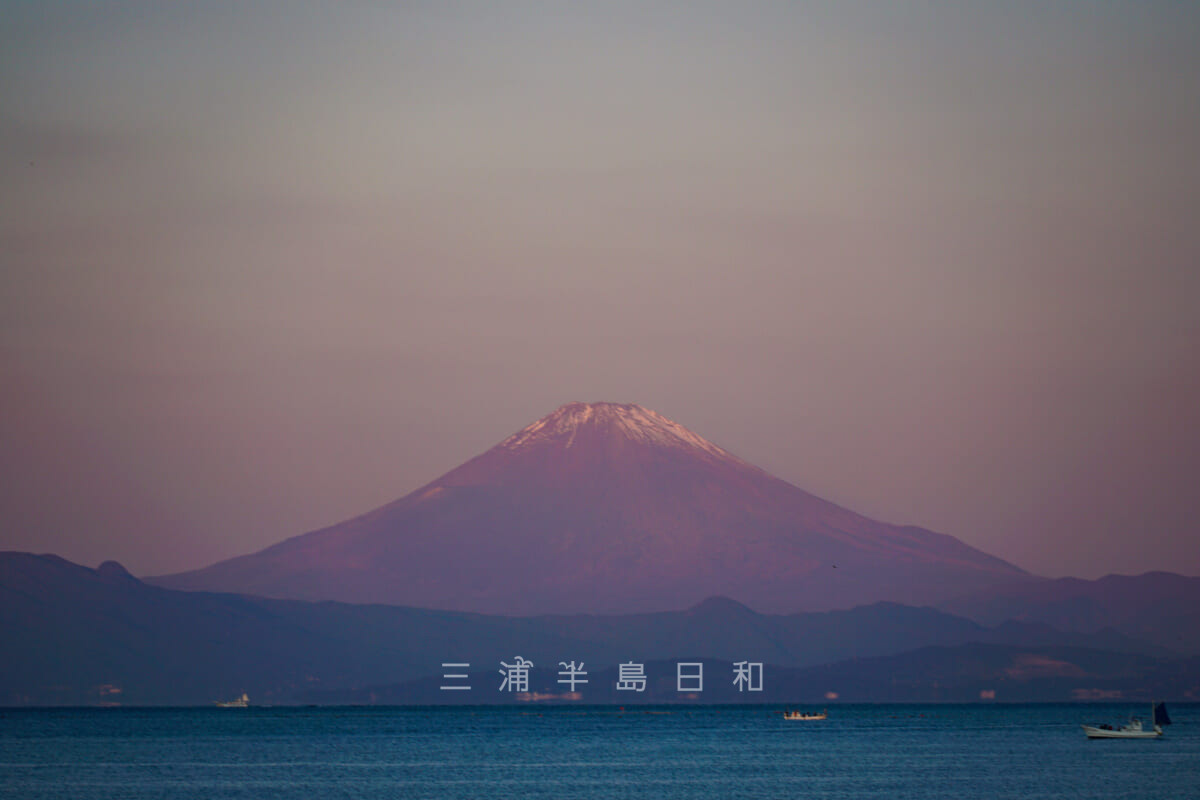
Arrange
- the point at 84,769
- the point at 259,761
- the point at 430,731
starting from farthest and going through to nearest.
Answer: the point at 430,731 → the point at 259,761 → the point at 84,769

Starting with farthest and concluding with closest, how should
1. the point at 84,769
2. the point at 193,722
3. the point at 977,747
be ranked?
the point at 193,722 < the point at 977,747 < the point at 84,769

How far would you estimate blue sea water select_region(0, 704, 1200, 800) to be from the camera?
7831cm

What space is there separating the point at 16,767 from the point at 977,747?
59498 millimetres

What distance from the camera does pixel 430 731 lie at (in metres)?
147

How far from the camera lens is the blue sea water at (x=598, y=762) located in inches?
3083

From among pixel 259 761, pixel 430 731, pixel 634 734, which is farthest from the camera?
pixel 430 731

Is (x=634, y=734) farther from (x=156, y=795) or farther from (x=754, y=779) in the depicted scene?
(x=156, y=795)

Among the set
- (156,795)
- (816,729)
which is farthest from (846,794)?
(816,729)

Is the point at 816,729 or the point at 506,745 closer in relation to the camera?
the point at 506,745

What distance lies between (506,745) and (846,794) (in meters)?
47.4

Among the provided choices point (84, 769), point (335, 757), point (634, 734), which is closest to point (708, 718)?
point (634, 734)

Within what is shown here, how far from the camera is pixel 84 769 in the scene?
3693 inches

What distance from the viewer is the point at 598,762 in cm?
9844

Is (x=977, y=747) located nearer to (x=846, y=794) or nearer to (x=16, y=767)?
(x=846, y=794)
